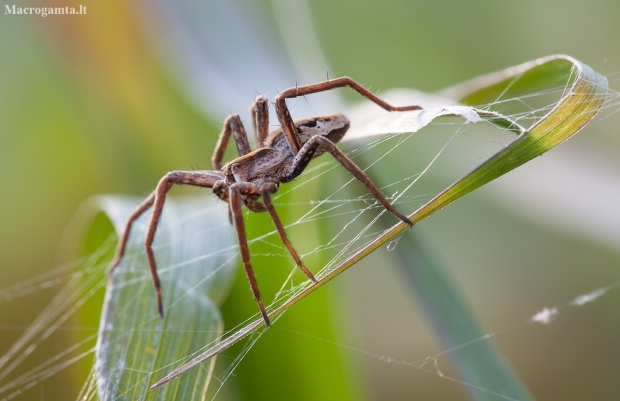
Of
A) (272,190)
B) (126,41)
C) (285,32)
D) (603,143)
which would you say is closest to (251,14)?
(285,32)

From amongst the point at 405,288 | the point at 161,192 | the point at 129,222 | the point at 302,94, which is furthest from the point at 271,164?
the point at 405,288

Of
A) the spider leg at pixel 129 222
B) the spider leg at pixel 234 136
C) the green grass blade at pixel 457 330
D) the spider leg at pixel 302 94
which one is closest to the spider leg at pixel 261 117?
the spider leg at pixel 234 136

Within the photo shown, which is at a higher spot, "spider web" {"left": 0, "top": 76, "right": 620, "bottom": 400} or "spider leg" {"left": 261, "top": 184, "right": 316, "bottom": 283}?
"spider leg" {"left": 261, "top": 184, "right": 316, "bottom": 283}

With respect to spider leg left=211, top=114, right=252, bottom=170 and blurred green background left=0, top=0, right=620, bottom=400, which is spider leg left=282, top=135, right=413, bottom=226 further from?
blurred green background left=0, top=0, right=620, bottom=400

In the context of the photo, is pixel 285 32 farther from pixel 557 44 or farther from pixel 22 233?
pixel 22 233

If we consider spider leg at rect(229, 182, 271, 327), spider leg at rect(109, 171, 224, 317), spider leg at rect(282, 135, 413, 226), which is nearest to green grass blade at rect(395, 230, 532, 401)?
spider leg at rect(282, 135, 413, 226)

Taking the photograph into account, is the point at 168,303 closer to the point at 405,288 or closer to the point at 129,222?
the point at 129,222
